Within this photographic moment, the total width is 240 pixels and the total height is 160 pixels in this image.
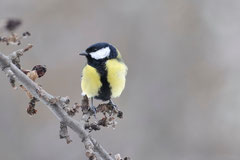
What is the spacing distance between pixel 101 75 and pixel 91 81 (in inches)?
2.6

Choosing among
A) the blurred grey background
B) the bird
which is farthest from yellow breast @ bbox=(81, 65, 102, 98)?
the blurred grey background

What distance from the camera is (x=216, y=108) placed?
18.9ft

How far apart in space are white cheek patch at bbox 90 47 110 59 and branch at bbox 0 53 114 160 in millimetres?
1045

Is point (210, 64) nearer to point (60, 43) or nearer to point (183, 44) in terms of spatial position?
point (183, 44)

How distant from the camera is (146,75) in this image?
5543 millimetres

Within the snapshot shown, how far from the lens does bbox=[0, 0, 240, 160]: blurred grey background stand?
4.93m

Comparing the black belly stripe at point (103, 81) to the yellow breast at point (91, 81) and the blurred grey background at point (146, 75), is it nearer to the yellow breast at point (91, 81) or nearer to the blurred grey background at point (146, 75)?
the yellow breast at point (91, 81)

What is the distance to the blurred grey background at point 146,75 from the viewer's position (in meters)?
4.93

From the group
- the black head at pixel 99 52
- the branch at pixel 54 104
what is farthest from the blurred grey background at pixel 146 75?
the branch at pixel 54 104

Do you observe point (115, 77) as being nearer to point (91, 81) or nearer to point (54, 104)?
point (91, 81)

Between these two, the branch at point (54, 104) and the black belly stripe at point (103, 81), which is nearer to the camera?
the branch at point (54, 104)

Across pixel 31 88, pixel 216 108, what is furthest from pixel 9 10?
pixel 31 88

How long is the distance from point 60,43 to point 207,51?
7.41 ft

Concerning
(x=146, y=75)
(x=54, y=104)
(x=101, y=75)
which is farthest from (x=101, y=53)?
(x=146, y=75)
